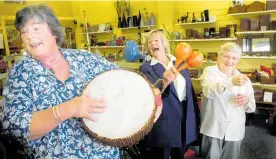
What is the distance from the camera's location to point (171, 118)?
1950 millimetres

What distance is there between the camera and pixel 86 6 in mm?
7137

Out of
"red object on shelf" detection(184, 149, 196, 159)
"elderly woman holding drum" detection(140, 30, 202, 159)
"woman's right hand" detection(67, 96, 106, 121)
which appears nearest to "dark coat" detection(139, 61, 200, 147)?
"elderly woman holding drum" detection(140, 30, 202, 159)

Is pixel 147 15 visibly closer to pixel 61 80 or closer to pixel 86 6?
pixel 86 6

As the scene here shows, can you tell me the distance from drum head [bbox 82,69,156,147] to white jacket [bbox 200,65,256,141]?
1072 millimetres

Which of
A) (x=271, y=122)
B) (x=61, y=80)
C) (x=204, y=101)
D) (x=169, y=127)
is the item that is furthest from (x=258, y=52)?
(x=61, y=80)

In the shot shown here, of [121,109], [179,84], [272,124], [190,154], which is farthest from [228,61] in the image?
[272,124]

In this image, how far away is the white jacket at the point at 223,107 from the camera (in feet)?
6.23

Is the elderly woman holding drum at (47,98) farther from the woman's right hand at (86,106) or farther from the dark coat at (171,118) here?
the dark coat at (171,118)

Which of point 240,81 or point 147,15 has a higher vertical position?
point 147,15

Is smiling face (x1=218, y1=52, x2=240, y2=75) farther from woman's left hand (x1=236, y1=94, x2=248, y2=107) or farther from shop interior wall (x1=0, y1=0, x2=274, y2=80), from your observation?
shop interior wall (x1=0, y1=0, x2=274, y2=80)

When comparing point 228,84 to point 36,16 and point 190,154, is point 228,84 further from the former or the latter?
point 36,16

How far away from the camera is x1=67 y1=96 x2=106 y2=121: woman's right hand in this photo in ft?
2.54

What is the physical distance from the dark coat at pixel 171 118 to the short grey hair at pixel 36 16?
1.05 metres

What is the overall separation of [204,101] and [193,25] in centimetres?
313
